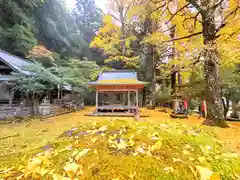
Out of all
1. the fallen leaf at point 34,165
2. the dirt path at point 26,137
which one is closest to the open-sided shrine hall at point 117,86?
the dirt path at point 26,137

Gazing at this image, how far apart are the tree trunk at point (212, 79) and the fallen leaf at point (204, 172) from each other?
6.59 m

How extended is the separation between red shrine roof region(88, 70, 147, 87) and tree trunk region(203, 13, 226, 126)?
547cm

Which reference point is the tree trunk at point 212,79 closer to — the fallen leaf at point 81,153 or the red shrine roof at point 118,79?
the red shrine roof at point 118,79

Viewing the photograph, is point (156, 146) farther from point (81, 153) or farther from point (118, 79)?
point (118, 79)

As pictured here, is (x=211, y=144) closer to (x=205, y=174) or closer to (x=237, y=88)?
(x=205, y=174)

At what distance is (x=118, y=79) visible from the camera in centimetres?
1358

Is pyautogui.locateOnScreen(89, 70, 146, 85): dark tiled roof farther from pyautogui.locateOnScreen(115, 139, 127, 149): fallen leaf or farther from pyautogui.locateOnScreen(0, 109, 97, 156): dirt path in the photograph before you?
pyautogui.locateOnScreen(115, 139, 127, 149): fallen leaf

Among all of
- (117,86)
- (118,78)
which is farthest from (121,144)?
(118,78)

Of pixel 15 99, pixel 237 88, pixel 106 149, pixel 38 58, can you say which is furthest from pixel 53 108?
pixel 237 88

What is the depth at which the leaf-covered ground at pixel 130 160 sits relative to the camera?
3.69ft

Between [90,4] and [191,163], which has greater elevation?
[90,4]

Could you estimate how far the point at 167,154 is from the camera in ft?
4.37

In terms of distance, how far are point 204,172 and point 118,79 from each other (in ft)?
41.2

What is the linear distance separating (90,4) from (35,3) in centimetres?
1170
